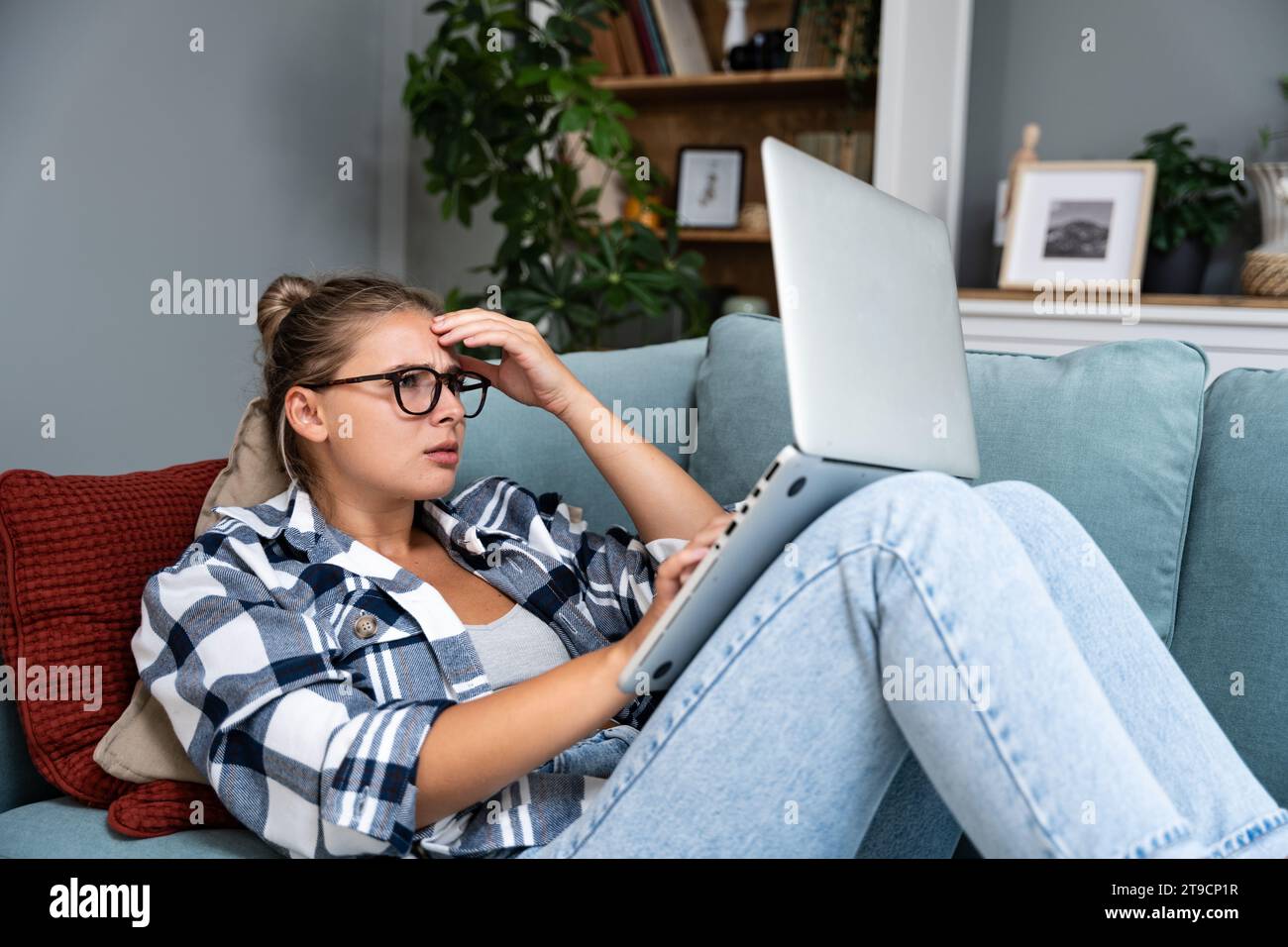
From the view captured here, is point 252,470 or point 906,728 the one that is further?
point 252,470

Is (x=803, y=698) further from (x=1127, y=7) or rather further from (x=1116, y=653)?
(x=1127, y=7)

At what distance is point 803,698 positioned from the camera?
89 cm

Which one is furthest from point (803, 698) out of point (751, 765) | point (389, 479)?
point (389, 479)

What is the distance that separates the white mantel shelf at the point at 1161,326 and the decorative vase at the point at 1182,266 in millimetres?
217

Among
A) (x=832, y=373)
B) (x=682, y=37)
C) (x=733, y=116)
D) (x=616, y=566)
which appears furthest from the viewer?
(x=733, y=116)

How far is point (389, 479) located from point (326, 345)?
0.54ft

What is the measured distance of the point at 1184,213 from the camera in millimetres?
2713

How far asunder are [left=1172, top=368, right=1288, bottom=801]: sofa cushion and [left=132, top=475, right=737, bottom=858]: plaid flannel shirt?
60 cm

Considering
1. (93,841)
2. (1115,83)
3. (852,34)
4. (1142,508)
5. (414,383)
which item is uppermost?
(852,34)

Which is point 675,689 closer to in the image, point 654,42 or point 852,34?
point 852,34

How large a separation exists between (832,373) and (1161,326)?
2012mm

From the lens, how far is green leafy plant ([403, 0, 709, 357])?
2791 mm

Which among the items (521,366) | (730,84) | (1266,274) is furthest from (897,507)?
(730,84)

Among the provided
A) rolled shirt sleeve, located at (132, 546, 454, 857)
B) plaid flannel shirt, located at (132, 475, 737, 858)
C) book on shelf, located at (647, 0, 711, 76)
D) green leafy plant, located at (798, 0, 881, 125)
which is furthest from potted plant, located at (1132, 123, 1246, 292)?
rolled shirt sleeve, located at (132, 546, 454, 857)
